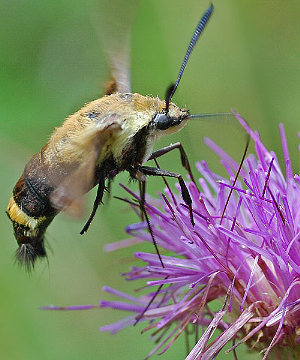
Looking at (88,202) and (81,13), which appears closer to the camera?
(88,202)

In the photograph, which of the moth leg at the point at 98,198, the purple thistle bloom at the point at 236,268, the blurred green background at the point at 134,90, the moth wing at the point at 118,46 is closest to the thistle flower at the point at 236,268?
the purple thistle bloom at the point at 236,268

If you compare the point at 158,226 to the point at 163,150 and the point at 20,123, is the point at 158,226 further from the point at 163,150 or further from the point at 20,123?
the point at 20,123

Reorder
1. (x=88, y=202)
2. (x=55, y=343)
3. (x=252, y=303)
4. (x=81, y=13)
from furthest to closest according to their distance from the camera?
(x=81, y=13)
(x=55, y=343)
(x=252, y=303)
(x=88, y=202)

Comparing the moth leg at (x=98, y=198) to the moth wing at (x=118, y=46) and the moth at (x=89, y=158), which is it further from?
the moth wing at (x=118, y=46)

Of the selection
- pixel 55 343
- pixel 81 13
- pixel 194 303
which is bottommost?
pixel 55 343

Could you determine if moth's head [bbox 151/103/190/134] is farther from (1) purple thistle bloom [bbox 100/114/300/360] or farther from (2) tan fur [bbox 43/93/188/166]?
(1) purple thistle bloom [bbox 100/114/300/360]

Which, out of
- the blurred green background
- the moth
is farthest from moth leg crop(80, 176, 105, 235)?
the blurred green background

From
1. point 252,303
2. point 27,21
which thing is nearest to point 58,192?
point 252,303
